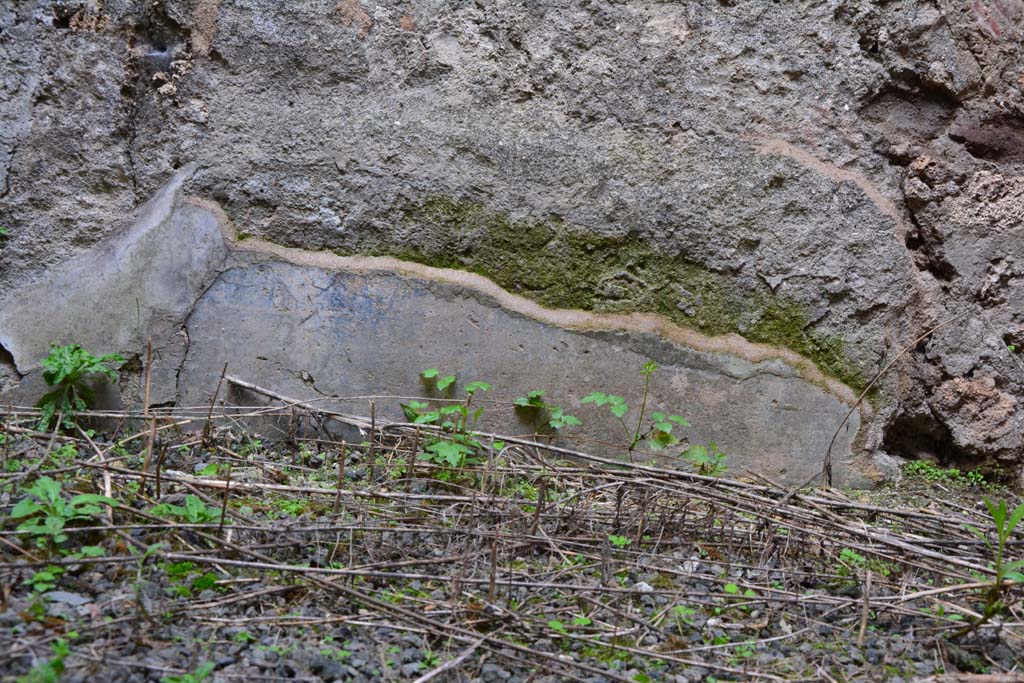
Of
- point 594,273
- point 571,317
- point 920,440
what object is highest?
point 594,273

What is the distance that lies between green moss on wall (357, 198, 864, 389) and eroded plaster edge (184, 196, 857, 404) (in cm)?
2

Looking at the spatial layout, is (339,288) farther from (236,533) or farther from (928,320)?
(928,320)

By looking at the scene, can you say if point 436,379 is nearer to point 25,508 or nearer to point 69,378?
point 69,378

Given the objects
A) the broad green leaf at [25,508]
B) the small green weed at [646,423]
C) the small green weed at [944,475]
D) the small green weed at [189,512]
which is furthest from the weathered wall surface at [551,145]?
the broad green leaf at [25,508]

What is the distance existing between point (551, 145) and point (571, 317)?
1.92ft

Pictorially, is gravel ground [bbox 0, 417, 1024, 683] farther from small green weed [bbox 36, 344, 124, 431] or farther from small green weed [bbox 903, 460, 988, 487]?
small green weed [bbox 903, 460, 988, 487]

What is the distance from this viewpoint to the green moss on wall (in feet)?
9.65

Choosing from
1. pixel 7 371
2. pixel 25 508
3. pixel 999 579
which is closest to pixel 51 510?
pixel 25 508

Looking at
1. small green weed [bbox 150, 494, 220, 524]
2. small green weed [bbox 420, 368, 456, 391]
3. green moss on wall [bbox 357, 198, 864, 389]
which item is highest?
green moss on wall [bbox 357, 198, 864, 389]

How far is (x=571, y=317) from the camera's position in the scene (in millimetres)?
2947

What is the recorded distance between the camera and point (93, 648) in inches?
60.6

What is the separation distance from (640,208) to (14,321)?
207 centimetres

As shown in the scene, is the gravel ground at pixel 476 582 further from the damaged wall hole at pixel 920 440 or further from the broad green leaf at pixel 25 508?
the damaged wall hole at pixel 920 440

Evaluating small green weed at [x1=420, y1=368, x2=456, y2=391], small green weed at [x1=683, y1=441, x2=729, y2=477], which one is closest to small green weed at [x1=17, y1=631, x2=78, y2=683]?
small green weed at [x1=420, y1=368, x2=456, y2=391]
